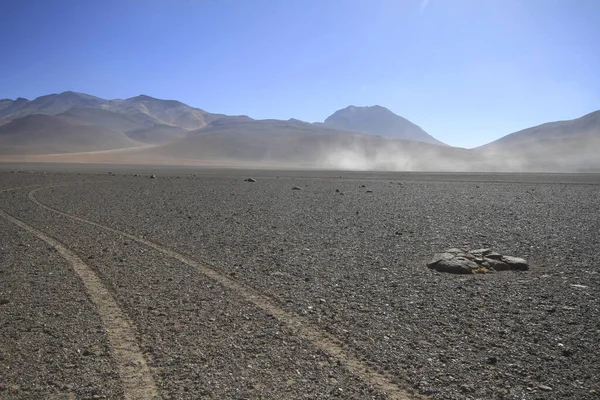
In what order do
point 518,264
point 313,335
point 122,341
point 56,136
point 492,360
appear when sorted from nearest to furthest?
point 492,360 → point 122,341 → point 313,335 → point 518,264 → point 56,136

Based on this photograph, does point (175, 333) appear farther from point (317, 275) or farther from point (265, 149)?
point (265, 149)

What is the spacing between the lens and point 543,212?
43.8 feet

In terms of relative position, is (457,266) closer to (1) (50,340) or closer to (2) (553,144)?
(1) (50,340)

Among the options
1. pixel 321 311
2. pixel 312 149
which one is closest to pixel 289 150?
pixel 312 149

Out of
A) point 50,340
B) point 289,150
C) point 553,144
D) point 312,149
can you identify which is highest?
point 553,144

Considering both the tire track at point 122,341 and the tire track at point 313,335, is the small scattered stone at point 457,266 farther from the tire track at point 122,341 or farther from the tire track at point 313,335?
the tire track at point 122,341

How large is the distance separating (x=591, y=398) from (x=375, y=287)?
285cm

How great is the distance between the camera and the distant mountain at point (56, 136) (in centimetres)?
14838

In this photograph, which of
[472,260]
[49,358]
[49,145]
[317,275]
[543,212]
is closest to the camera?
[49,358]

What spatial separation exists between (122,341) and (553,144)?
141 metres

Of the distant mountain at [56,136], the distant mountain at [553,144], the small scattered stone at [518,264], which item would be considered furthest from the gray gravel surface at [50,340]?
the distant mountain at [56,136]

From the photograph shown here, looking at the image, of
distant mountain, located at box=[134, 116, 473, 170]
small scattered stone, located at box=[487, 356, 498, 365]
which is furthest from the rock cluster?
distant mountain, located at box=[134, 116, 473, 170]

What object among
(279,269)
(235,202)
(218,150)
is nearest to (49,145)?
(218,150)

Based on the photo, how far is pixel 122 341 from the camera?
161 inches
